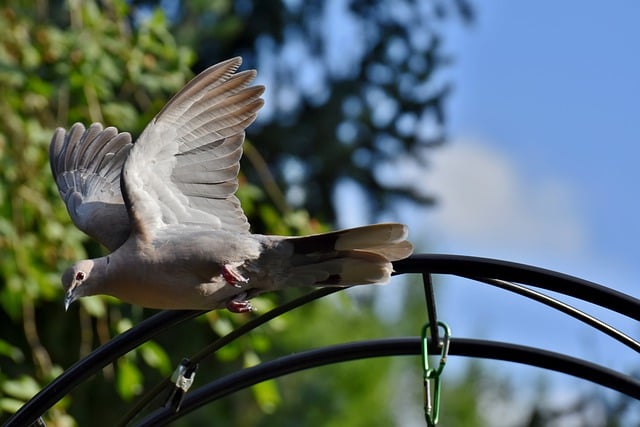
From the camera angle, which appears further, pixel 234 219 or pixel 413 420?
pixel 413 420

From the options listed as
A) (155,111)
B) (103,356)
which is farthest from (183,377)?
(155,111)

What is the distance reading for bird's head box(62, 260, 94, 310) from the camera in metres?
1.92

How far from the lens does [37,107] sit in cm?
434

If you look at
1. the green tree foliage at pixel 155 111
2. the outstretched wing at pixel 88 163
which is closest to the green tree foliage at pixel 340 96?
the green tree foliage at pixel 155 111

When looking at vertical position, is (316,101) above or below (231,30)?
above

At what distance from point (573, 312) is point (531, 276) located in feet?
0.66

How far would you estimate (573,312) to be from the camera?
1800 mm

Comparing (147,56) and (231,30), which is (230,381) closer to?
(147,56)

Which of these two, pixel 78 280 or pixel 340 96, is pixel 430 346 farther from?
pixel 340 96

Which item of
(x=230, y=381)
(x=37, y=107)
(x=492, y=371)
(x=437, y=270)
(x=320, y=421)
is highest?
(x=492, y=371)

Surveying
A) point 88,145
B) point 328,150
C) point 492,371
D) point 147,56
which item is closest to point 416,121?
point 328,150

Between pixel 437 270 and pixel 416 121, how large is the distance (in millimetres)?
4449

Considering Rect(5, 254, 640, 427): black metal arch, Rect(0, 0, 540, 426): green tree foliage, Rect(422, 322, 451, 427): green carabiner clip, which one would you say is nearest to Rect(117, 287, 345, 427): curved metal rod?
Rect(5, 254, 640, 427): black metal arch

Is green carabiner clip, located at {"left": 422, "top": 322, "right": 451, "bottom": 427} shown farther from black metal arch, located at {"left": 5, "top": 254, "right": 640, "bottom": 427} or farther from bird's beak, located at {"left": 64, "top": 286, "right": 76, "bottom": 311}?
bird's beak, located at {"left": 64, "top": 286, "right": 76, "bottom": 311}
